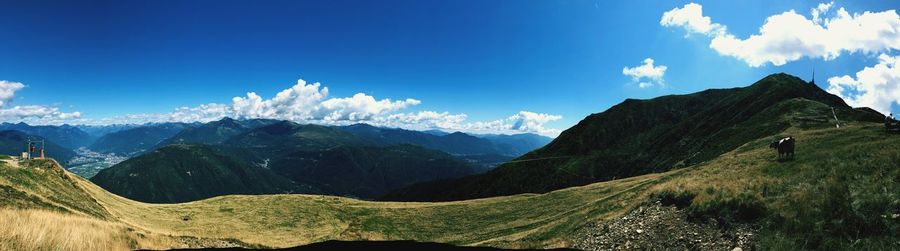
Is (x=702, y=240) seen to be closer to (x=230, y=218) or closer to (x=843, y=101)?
(x=230, y=218)

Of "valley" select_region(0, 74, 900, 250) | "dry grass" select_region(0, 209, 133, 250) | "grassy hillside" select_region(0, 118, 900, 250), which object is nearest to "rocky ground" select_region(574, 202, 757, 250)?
"valley" select_region(0, 74, 900, 250)

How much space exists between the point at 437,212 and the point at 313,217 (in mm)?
20156

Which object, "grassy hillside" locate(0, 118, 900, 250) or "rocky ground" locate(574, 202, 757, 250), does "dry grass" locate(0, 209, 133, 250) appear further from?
"rocky ground" locate(574, 202, 757, 250)

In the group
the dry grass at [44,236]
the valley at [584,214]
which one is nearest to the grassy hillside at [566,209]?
the valley at [584,214]

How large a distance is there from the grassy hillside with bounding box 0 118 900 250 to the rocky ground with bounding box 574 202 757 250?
0.78 m

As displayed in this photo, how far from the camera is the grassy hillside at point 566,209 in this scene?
17.2 metres

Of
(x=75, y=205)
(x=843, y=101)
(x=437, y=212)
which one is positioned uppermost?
(x=843, y=101)

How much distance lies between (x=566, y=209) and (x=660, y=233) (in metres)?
29.2

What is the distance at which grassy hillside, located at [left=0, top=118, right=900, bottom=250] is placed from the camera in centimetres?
1717

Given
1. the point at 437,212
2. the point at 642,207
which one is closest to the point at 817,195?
the point at 642,207

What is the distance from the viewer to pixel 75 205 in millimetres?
38500

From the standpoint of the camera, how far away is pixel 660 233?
74.1 feet

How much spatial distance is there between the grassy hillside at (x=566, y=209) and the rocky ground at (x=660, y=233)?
30.8 inches

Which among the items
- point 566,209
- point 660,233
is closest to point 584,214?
point 566,209
